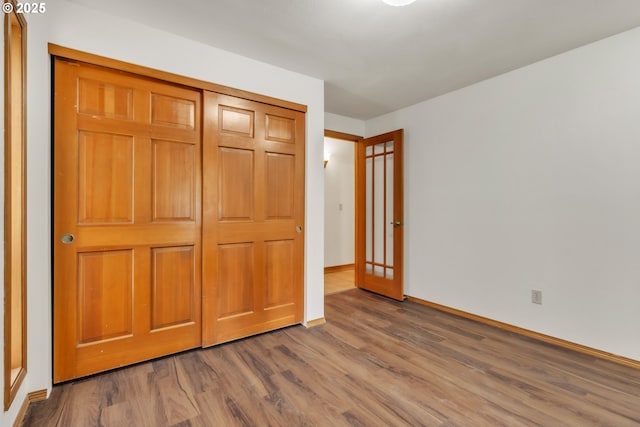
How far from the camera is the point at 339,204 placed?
5410 millimetres

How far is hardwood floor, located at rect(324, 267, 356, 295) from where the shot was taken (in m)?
4.22

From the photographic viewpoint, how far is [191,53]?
2271 mm

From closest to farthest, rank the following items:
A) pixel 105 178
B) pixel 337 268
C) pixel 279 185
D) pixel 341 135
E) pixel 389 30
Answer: pixel 105 178, pixel 389 30, pixel 279 185, pixel 341 135, pixel 337 268

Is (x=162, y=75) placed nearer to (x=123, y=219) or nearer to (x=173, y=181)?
(x=173, y=181)

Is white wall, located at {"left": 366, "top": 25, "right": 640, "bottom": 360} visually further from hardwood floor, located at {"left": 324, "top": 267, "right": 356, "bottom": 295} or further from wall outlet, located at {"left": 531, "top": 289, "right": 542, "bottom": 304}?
hardwood floor, located at {"left": 324, "top": 267, "right": 356, "bottom": 295}

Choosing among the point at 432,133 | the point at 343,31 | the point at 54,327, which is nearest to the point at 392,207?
the point at 432,133

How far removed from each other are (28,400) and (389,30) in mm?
3233

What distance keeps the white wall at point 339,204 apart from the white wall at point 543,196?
1.95 meters

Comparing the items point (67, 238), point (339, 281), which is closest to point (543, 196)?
point (339, 281)

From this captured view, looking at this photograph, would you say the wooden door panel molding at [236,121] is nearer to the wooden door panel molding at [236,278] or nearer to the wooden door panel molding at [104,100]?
the wooden door panel molding at [104,100]

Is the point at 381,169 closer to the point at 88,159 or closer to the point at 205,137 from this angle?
the point at 205,137

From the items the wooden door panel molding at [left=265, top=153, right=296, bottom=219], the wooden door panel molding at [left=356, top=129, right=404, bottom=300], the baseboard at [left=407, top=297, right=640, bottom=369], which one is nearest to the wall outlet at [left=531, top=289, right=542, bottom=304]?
the baseboard at [left=407, top=297, right=640, bottom=369]

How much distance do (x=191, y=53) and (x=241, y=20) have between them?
1.72 ft

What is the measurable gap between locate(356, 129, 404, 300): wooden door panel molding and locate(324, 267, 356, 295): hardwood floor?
0.28m
